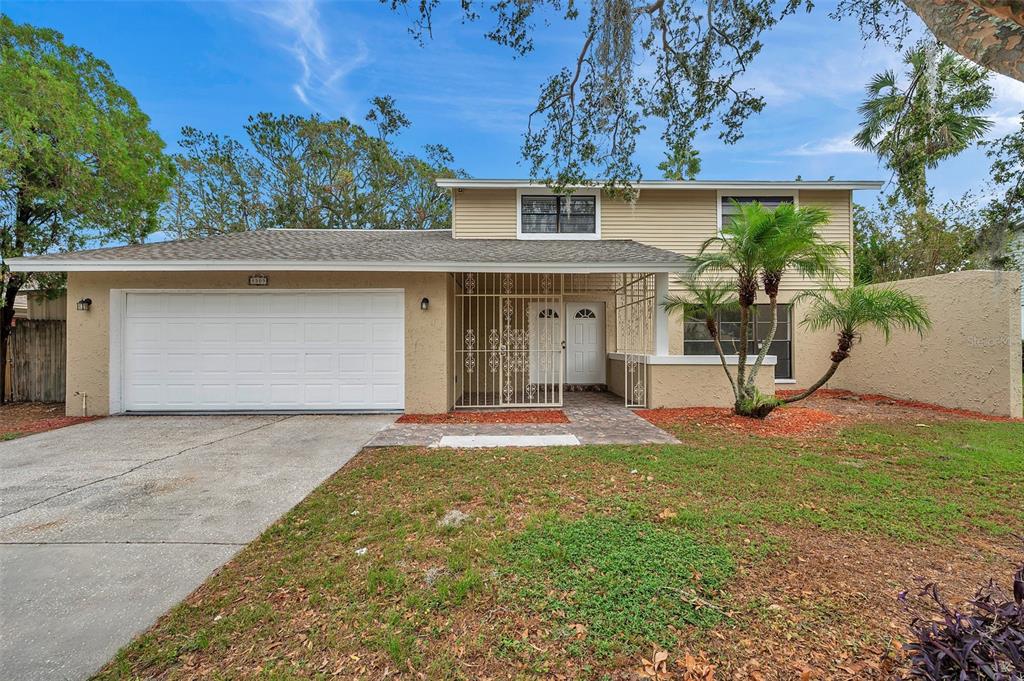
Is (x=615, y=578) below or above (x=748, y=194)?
below

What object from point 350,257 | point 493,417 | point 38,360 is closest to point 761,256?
point 493,417

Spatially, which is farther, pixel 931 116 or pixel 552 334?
pixel 552 334

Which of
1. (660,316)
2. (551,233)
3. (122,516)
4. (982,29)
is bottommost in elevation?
(122,516)

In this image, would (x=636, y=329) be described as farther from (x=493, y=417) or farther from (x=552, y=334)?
(x=493, y=417)

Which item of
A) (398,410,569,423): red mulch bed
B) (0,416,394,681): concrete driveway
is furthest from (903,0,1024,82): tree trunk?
(398,410,569,423): red mulch bed

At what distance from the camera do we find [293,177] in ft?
61.7

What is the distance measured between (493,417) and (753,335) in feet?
24.7

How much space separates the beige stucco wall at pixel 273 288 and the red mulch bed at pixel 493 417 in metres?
0.29

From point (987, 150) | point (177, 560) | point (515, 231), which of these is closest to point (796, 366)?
point (987, 150)

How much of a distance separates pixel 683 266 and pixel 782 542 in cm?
580

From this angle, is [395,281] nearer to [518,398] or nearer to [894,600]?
[518,398]

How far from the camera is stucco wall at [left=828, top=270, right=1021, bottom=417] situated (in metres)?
7.56

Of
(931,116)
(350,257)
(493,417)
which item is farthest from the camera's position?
(350,257)

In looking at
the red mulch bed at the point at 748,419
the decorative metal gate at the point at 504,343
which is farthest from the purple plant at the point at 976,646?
the decorative metal gate at the point at 504,343
